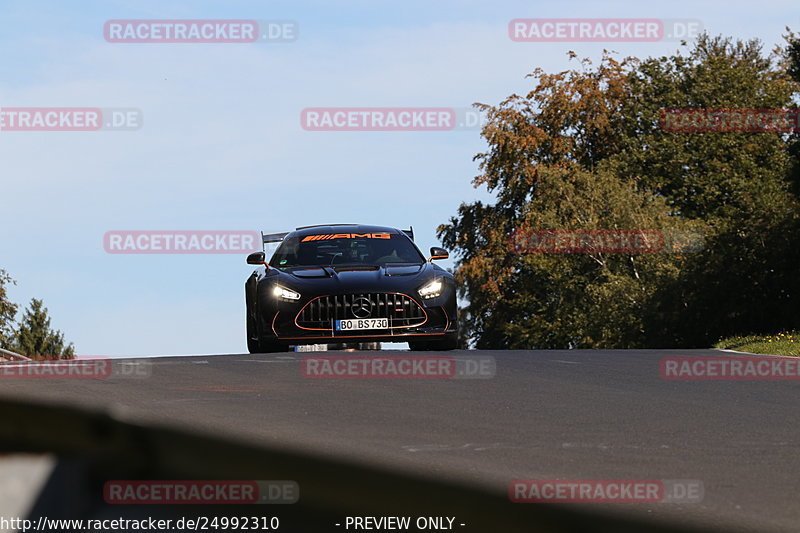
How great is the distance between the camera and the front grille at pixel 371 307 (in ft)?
53.8

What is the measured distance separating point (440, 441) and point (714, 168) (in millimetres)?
47116

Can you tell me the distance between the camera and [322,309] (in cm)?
1647

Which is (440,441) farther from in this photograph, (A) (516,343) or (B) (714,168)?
(B) (714,168)

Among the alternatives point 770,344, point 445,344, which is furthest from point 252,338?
point 770,344

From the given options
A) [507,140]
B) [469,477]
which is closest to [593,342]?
[507,140]

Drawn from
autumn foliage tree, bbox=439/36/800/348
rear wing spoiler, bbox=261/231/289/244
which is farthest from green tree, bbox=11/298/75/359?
rear wing spoiler, bbox=261/231/289/244
